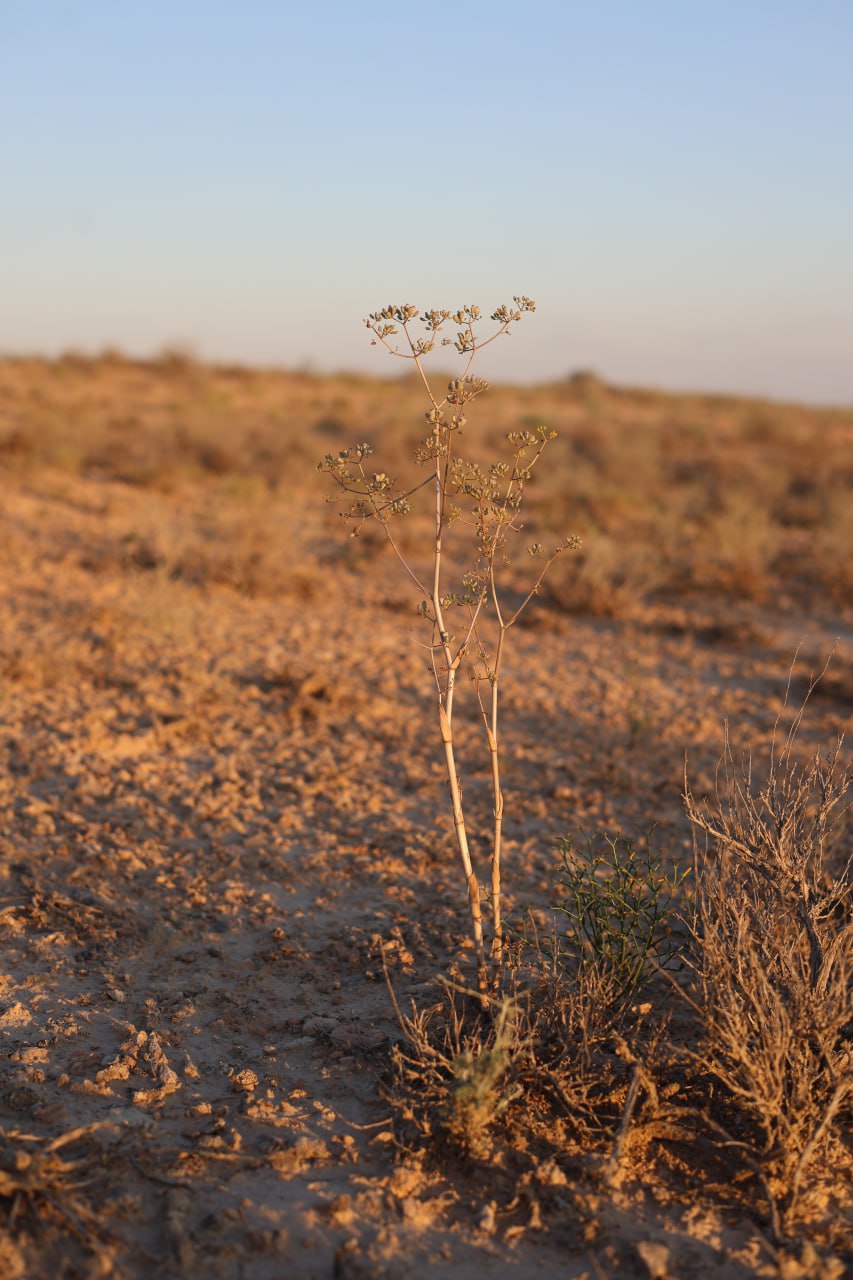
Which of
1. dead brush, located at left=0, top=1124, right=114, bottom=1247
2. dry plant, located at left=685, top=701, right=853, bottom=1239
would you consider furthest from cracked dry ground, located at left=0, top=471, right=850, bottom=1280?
dry plant, located at left=685, top=701, right=853, bottom=1239

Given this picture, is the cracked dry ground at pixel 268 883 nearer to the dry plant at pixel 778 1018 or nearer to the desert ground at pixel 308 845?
the desert ground at pixel 308 845

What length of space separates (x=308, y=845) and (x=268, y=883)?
1.10 feet

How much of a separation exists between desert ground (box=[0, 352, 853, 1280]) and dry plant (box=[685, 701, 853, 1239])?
10 centimetres

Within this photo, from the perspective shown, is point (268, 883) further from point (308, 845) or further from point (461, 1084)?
point (461, 1084)

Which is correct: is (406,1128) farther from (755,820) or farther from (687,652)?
(687,652)

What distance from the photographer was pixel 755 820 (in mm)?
2990

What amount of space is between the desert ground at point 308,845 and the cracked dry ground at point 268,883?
0.04 feet

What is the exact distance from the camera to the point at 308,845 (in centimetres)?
429

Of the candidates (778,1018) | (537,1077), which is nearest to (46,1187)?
(537,1077)

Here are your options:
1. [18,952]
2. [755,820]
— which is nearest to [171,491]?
[18,952]

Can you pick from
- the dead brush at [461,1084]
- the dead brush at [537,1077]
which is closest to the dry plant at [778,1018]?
the dead brush at [537,1077]

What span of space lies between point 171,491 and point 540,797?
7.77 m

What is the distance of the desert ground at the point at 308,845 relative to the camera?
7.67ft

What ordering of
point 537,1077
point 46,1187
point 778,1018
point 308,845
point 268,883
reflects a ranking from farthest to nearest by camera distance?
point 308,845 < point 268,883 < point 537,1077 < point 778,1018 < point 46,1187
